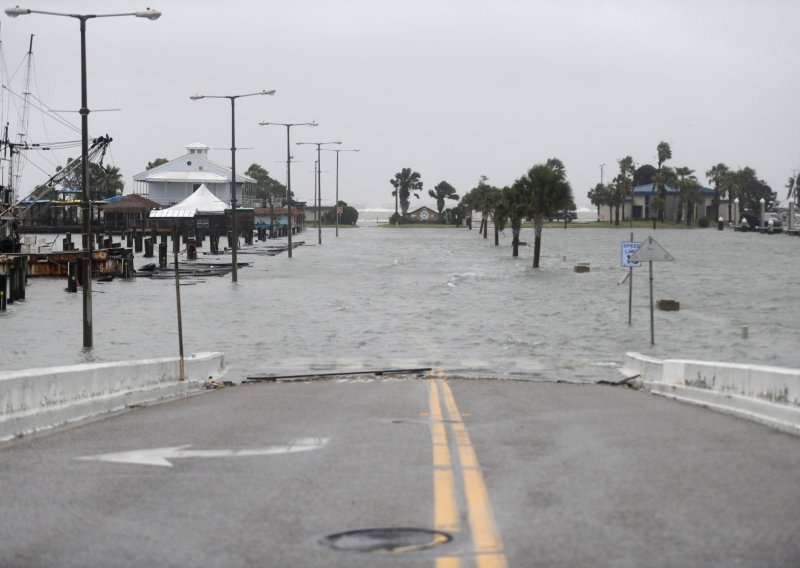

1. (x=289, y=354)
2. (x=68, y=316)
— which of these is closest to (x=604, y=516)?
(x=289, y=354)

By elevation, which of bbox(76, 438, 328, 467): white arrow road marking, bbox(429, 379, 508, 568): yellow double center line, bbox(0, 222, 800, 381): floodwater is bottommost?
bbox(0, 222, 800, 381): floodwater

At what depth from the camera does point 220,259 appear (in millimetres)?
94125

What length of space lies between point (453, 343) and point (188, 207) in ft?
345

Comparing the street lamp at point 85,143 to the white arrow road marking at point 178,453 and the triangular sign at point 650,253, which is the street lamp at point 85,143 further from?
the white arrow road marking at point 178,453

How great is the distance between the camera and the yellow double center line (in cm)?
714

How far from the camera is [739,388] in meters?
15.2

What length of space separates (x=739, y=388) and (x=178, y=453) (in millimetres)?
7476

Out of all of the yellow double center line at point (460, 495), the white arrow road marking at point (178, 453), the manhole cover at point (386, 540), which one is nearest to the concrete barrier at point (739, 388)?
the yellow double center line at point (460, 495)

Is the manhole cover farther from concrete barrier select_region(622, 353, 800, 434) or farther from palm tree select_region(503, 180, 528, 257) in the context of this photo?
palm tree select_region(503, 180, 528, 257)

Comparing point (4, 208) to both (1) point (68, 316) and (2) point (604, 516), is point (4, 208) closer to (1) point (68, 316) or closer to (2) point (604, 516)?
(1) point (68, 316)

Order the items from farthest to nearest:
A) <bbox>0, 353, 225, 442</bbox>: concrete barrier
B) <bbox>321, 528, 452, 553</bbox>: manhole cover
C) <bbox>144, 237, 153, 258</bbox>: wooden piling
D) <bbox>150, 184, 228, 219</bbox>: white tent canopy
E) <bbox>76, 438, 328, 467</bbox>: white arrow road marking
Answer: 1. <bbox>150, 184, 228, 219</bbox>: white tent canopy
2. <bbox>144, 237, 153, 258</bbox>: wooden piling
3. <bbox>0, 353, 225, 442</bbox>: concrete barrier
4. <bbox>76, 438, 328, 467</bbox>: white arrow road marking
5. <bbox>321, 528, 452, 553</bbox>: manhole cover

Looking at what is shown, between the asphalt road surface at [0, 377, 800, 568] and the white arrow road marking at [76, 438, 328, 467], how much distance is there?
0.14ft

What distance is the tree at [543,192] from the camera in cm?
8756

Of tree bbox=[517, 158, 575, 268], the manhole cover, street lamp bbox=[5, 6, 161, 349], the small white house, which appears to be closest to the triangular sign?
street lamp bbox=[5, 6, 161, 349]
